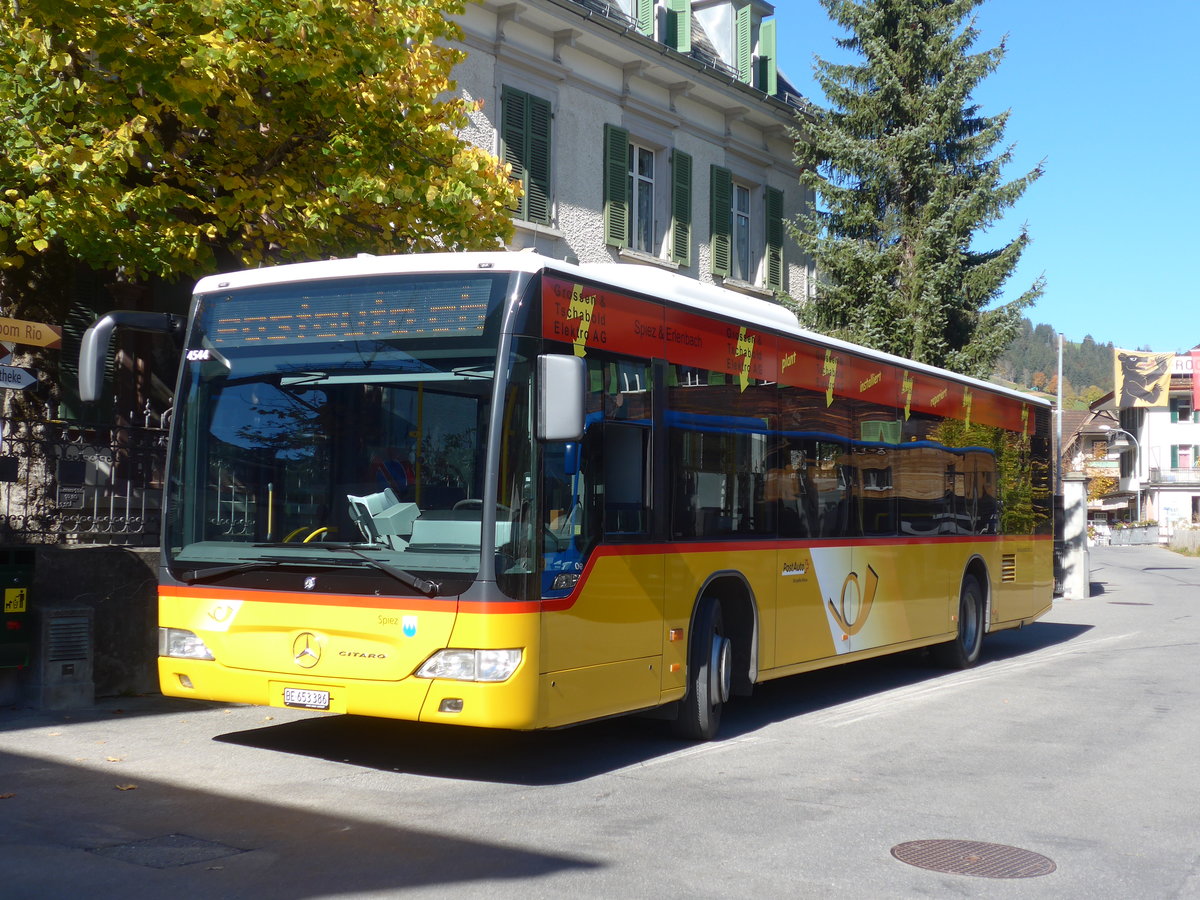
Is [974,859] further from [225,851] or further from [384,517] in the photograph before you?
[384,517]

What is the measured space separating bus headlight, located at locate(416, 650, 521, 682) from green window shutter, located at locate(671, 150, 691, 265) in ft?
56.8

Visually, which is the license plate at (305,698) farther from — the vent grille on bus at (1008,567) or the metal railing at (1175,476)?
the metal railing at (1175,476)

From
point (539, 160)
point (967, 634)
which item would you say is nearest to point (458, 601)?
point (967, 634)

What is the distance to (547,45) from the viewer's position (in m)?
21.6

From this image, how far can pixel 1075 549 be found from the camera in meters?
27.7

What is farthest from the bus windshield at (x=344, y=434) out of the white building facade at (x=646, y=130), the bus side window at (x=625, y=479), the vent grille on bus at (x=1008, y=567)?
the white building facade at (x=646, y=130)

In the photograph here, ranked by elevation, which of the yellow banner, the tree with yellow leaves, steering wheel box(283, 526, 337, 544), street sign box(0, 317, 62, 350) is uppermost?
the yellow banner

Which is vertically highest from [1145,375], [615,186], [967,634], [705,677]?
[1145,375]

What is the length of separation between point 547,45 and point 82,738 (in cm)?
1494

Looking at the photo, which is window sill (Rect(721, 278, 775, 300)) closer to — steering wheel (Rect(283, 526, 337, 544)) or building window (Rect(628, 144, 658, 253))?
building window (Rect(628, 144, 658, 253))

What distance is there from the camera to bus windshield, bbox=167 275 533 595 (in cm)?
766

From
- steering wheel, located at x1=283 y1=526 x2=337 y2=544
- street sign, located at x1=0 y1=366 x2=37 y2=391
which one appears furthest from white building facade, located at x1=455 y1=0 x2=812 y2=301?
steering wheel, located at x1=283 y1=526 x2=337 y2=544

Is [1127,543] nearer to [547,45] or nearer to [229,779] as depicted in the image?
[547,45]

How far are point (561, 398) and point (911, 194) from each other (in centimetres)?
2259
